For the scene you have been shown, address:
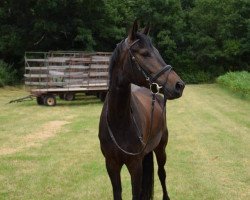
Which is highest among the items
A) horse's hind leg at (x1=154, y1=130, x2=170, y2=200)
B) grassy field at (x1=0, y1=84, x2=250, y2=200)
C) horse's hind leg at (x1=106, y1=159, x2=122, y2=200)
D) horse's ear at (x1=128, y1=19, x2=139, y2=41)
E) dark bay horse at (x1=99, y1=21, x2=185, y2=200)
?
horse's ear at (x1=128, y1=19, x2=139, y2=41)

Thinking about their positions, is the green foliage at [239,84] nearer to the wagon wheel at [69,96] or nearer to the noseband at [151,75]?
the wagon wheel at [69,96]

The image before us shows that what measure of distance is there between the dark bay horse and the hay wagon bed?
12.3 meters

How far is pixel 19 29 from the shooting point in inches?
1069

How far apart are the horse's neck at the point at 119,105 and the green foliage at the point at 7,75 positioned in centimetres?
2041

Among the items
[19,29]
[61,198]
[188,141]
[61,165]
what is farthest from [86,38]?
[61,198]

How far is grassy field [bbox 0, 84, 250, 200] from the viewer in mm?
6617

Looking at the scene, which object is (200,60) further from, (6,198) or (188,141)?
(6,198)

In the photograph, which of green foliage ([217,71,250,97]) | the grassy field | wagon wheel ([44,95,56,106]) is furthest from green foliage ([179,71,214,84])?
wagon wheel ([44,95,56,106])

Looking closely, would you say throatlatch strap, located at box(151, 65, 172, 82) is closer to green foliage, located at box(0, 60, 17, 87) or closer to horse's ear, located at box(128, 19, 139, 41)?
horse's ear, located at box(128, 19, 139, 41)

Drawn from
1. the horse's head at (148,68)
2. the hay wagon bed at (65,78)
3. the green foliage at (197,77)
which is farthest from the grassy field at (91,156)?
the green foliage at (197,77)

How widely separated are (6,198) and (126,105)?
298 cm

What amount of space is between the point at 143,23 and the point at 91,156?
20.4 m

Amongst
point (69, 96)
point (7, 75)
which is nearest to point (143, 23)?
point (7, 75)

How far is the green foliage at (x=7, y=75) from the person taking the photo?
2408 cm
